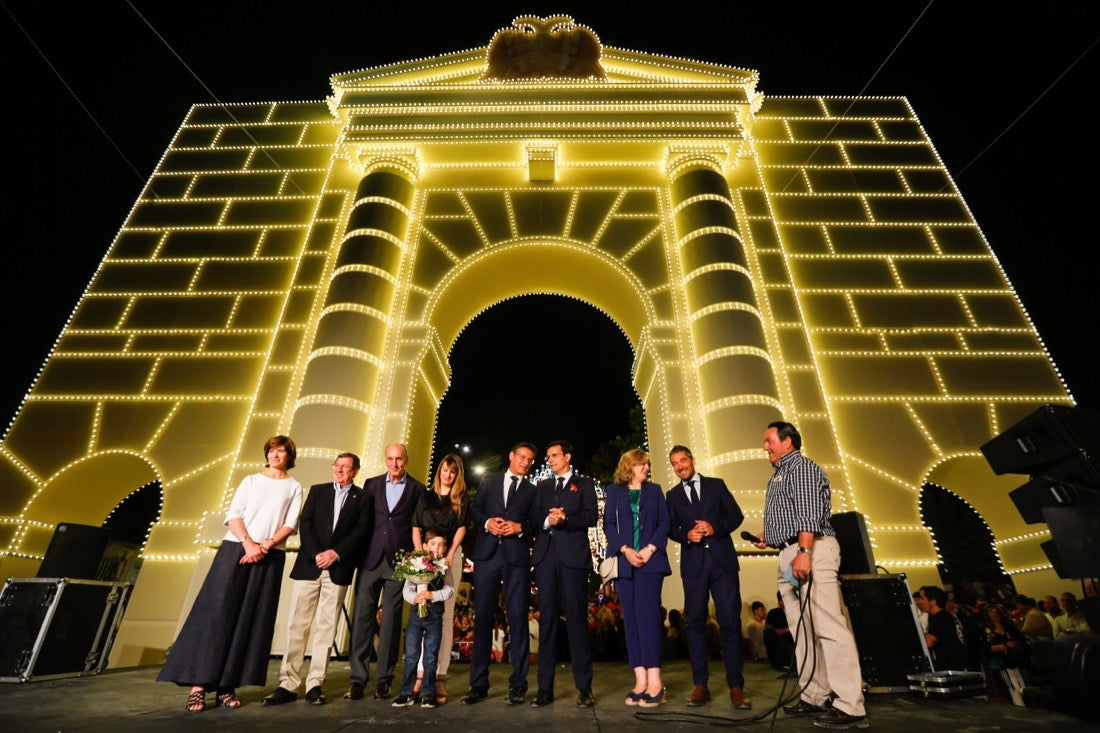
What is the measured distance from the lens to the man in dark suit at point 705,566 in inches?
168

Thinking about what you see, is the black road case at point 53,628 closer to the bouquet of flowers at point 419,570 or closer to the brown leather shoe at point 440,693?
the bouquet of flowers at point 419,570

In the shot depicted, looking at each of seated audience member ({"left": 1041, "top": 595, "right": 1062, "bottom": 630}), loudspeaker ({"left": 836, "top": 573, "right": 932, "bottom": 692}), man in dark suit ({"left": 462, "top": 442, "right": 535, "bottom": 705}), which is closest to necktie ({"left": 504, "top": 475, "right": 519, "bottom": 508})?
man in dark suit ({"left": 462, "top": 442, "right": 535, "bottom": 705})

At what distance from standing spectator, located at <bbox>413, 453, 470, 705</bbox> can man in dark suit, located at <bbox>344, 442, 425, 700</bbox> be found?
183mm

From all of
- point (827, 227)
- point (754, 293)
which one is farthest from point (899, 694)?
point (827, 227)

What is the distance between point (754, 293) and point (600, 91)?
5075 millimetres

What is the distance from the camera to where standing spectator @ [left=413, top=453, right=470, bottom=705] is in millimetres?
4609

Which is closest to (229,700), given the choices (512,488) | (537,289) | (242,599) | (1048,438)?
(242,599)

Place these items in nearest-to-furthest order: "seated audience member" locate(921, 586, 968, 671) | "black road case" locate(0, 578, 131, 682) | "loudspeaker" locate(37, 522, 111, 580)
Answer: "black road case" locate(0, 578, 131, 682)
"seated audience member" locate(921, 586, 968, 671)
"loudspeaker" locate(37, 522, 111, 580)

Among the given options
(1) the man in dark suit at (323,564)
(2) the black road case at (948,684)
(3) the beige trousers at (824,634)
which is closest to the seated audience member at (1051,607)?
(2) the black road case at (948,684)

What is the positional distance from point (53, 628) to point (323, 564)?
9.82 feet

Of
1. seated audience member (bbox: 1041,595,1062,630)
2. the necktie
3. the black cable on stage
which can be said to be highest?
the necktie

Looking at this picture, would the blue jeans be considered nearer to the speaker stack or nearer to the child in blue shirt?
the child in blue shirt

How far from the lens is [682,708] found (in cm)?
402

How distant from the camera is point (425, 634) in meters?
4.37
